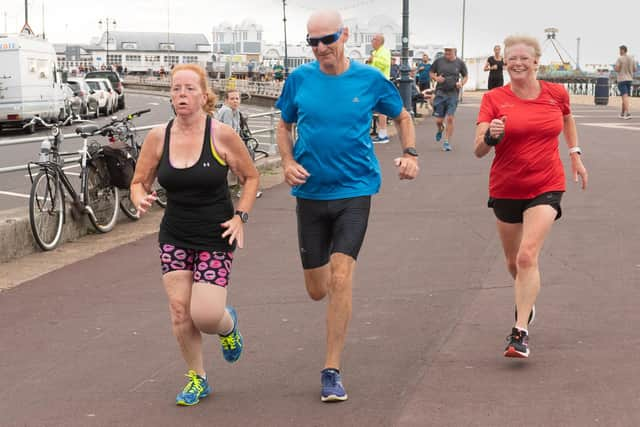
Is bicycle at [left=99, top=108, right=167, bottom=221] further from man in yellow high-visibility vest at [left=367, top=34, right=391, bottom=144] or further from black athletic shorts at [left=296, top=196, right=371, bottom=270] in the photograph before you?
→ man in yellow high-visibility vest at [left=367, top=34, right=391, bottom=144]

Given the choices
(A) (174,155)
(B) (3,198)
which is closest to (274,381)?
(A) (174,155)

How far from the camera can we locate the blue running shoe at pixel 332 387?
17.1ft

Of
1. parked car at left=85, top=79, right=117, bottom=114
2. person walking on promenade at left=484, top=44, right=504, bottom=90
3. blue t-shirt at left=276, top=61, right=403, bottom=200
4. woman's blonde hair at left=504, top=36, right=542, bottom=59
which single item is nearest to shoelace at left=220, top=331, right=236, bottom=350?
blue t-shirt at left=276, top=61, right=403, bottom=200

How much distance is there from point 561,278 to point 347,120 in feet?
11.3

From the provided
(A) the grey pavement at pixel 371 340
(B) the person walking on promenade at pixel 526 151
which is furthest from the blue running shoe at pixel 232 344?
(B) the person walking on promenade at pixel 526 151

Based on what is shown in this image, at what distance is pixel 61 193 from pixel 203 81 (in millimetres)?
5203

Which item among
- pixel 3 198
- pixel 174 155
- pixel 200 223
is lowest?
pixel 3 198

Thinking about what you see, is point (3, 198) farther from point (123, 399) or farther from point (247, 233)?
point (123, 399)

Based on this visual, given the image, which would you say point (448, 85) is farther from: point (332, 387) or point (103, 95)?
point (103, 95)

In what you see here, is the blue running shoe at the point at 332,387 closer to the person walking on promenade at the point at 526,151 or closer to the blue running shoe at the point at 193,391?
the blue running shoe at the point at 193,391

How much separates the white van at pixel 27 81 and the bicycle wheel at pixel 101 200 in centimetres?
2066

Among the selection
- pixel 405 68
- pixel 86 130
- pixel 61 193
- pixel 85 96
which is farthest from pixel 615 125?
pixel 85 96

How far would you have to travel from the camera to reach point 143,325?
22.9 feet

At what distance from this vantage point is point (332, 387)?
5.25m
